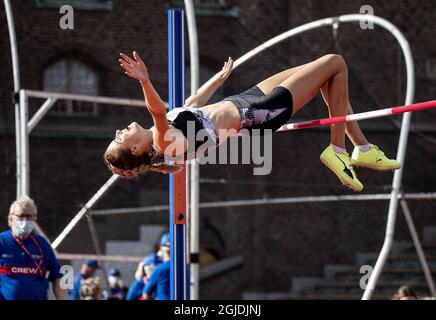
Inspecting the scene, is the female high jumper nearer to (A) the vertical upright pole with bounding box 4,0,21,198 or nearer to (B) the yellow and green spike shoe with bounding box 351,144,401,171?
(B) the yellow and green spike shoe with bounding box 351,144,401,171

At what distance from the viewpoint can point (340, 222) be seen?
15.6 metres

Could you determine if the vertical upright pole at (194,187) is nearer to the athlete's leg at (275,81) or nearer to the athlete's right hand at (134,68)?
the athlete's leg at (275,81)

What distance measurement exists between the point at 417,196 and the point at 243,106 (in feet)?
12.6

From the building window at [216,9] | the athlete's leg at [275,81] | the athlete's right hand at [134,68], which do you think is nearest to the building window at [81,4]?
the building window at [216,9]

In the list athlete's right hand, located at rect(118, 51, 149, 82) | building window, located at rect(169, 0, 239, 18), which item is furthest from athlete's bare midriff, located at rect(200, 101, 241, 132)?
building window, located at rect(169, 0, 239, 18)

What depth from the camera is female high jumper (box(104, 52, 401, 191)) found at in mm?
7199

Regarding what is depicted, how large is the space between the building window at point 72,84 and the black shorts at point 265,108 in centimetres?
505

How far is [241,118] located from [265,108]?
163 millimetres

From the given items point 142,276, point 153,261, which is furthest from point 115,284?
point 153,261

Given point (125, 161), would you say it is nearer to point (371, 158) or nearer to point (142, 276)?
point (371, 158)

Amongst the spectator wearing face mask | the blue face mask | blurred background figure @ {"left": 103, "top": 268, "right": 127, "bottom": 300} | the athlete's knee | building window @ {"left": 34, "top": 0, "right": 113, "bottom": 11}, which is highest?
building window @ {"left": 34, "top": 0, "right": 113, "bottom": 11}

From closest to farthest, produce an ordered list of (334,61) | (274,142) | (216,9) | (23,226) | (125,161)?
(125,161)
(334,61)
(23,226)
(274,142)
(216,9)

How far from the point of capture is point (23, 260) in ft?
29.3

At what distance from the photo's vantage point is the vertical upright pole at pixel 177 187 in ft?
27.9
